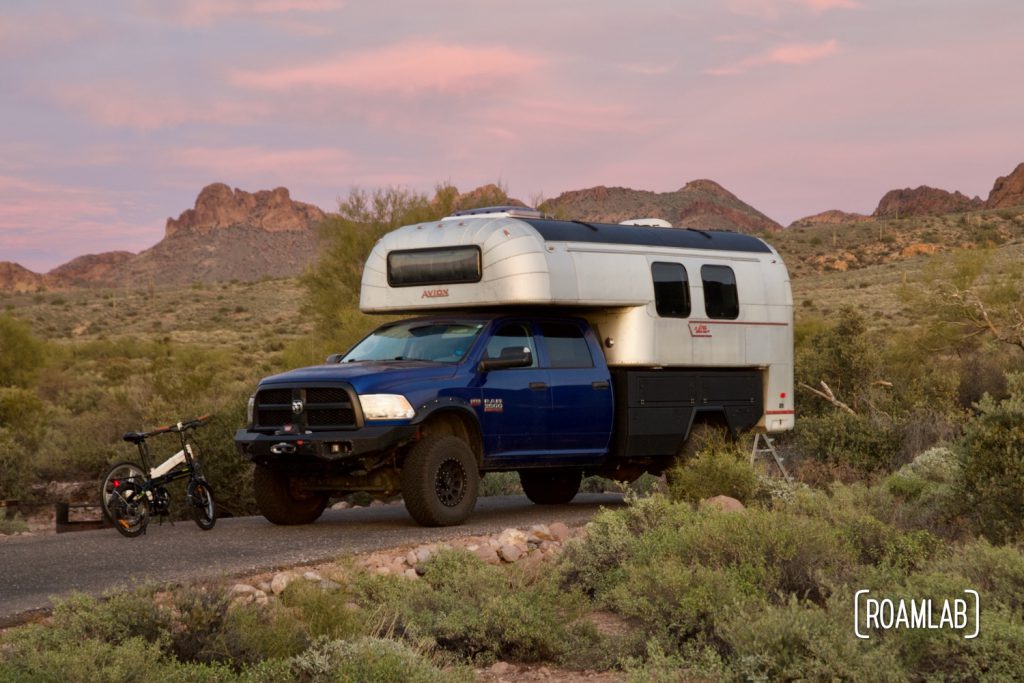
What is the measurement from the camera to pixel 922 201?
121 meters

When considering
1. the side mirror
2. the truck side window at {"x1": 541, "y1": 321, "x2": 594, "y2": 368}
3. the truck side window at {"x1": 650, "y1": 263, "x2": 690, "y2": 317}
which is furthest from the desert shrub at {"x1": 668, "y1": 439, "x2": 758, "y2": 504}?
the side mirror

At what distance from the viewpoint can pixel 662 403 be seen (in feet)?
46.7

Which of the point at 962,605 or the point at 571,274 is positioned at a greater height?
the point at 571,274

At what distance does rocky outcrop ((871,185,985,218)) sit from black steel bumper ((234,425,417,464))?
10751 cm

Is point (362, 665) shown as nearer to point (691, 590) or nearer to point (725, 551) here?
point (691, 590)

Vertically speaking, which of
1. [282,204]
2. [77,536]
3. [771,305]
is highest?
[282,204]

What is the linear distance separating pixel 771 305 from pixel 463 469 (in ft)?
16.8

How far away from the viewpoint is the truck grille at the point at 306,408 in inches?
462

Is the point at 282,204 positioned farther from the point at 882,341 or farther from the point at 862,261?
the point at 882,341

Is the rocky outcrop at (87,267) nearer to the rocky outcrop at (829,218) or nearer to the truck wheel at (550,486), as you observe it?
the rocky outcrop at (829,218)

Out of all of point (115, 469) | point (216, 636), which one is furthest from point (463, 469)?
point (216, 636)

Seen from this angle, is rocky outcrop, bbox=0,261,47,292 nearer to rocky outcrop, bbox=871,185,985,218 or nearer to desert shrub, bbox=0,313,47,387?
rocky outcrop, bbox=871,185,985,218

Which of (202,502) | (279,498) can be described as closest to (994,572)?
(279,498)

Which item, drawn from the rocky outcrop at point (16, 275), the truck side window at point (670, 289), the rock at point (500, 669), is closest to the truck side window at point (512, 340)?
the truck side window at point (670, 289)
